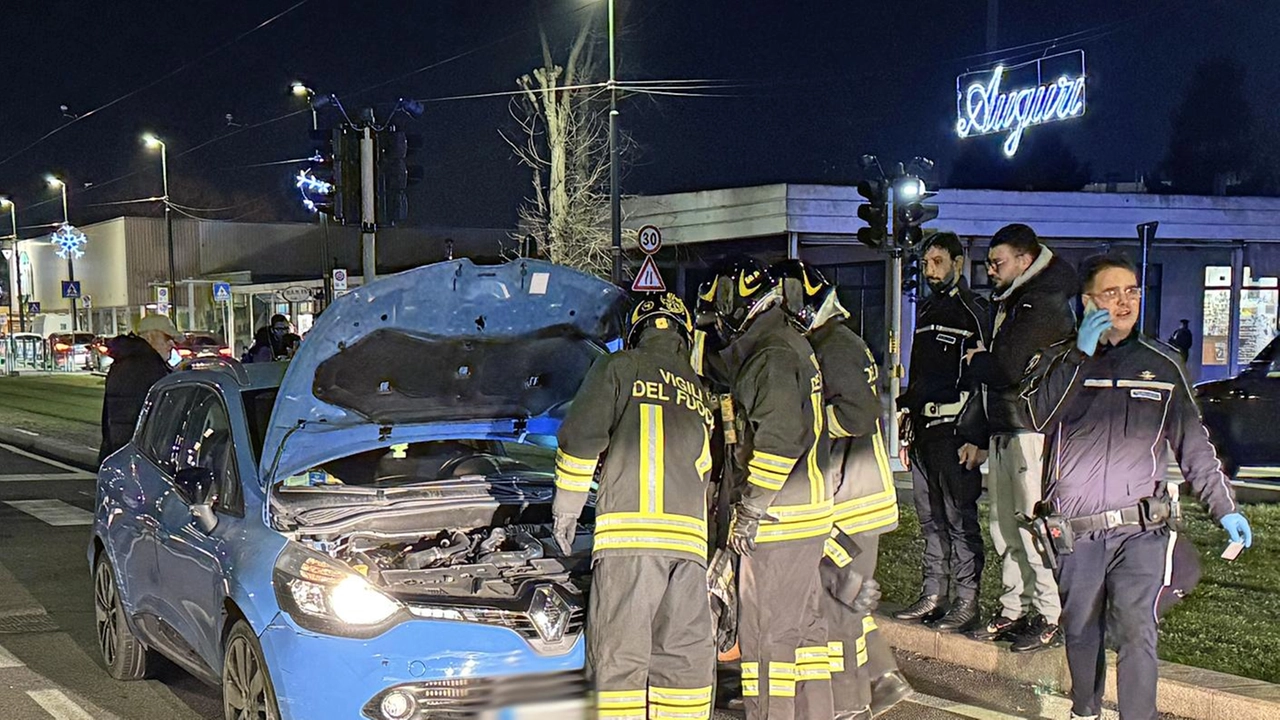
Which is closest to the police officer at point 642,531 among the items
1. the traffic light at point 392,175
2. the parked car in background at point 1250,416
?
the traffic light at point 392,175

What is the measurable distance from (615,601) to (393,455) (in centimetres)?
223

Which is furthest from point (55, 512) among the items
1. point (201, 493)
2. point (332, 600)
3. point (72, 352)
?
point (72, 352)

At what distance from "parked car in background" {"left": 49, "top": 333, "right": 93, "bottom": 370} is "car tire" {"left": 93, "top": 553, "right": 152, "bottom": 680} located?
1513 inches

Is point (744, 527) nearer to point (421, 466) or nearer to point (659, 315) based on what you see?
point (659, 315)

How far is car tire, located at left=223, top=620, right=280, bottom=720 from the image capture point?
412cm

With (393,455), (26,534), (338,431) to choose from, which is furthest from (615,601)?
(26,534)

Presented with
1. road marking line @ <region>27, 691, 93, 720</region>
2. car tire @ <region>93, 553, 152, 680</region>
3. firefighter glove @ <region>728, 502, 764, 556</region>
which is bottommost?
road marking line @ <region>27, 691, 93, 720</region>

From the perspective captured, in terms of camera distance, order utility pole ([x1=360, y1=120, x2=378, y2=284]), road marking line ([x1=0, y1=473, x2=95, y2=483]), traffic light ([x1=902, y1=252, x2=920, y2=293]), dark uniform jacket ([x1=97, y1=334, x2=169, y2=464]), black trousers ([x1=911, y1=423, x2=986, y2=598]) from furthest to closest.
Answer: traffic light ([x1=902, y1=252, x2=920, y2=293]) < road marking line ([x1=0, y1=473, x2=95, y2=483]) < utility pole ([x1=360, y1=120, x2=378, y2=284]) < dark uniform jacket ([x1=97, y1=334, x2=169, y2=464]) < black trousers ([x1=911, y1=423, x2=986, y2=598])

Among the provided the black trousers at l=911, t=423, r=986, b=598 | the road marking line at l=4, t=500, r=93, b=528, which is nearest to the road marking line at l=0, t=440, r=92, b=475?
the road marking line at l=4, t=500, r=93, b=528

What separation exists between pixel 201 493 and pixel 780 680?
2601 millimetres

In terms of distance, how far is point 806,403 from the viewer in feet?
14.5

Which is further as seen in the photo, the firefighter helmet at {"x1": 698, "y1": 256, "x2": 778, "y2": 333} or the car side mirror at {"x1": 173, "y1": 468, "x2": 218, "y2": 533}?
the car side mirror at {"x1": 173, "y1": 468, "x2": 218, "y2": 533}

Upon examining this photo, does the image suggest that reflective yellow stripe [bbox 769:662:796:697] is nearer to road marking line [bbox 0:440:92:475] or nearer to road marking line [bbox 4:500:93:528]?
road marking line [bbox 4:500:93:528]

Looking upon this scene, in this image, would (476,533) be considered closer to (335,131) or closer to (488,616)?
(488,616)
